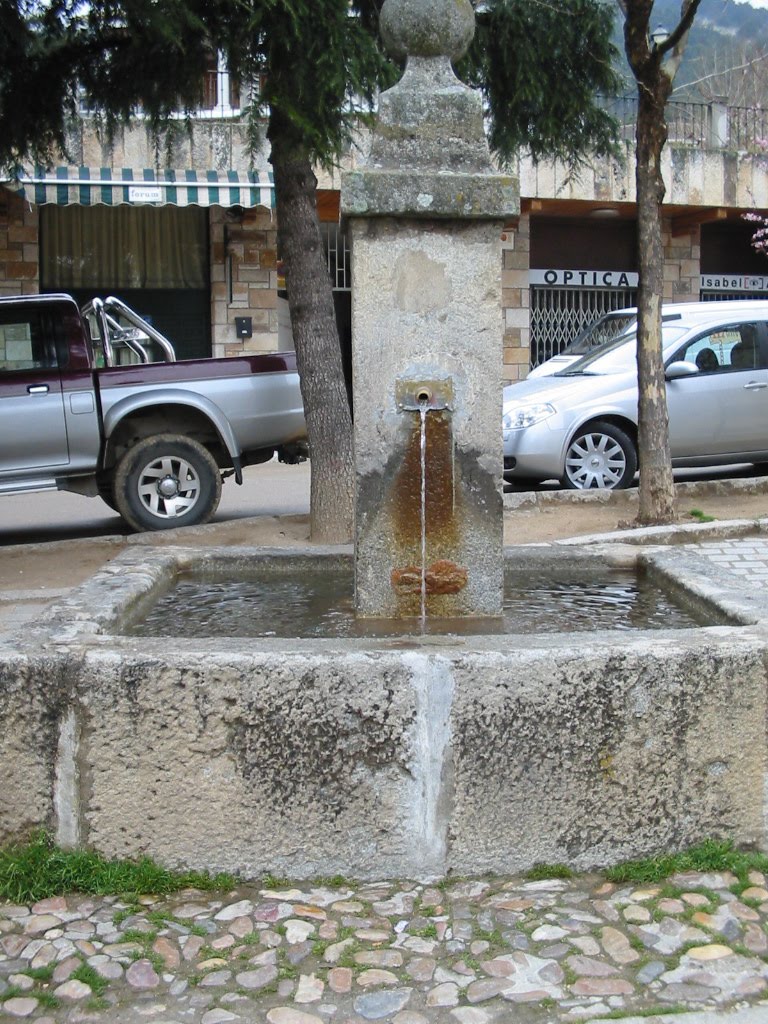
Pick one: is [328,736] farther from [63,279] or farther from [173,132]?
[63,279]

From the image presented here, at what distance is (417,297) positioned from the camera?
13.1 ft

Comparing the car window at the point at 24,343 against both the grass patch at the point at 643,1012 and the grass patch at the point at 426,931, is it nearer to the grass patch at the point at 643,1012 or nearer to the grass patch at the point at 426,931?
the grass patch at the point at 426,931

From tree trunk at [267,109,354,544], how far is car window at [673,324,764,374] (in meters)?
4.11

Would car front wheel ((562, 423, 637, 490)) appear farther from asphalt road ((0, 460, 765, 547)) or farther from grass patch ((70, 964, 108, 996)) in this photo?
grass patch ((70, 964, 108, 996))

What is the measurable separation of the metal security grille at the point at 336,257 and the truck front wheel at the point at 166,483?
32.6ft

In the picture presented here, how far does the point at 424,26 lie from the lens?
415 cm

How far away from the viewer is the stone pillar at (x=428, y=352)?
395cm

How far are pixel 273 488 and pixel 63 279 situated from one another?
20.7 ft

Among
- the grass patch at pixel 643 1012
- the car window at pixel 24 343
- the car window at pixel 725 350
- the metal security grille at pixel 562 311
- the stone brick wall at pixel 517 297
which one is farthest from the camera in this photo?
the metal security grille at pixel 562 311

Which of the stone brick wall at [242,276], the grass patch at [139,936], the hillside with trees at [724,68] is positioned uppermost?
the hillside with trees at [724,68]

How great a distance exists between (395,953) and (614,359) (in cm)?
951

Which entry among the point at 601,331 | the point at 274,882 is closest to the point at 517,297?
the point at 601,331

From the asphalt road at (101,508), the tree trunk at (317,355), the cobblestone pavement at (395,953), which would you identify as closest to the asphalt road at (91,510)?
the asphalt road at (101,508)

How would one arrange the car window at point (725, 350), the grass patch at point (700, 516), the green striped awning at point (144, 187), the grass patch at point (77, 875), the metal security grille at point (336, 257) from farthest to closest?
the metal security grille at point (336, 257) < the green striped awning at point (144, 187) < the car window at point (725, 350) < the grass patch at point (700, 516) < the grass patch at point (77, 875)
